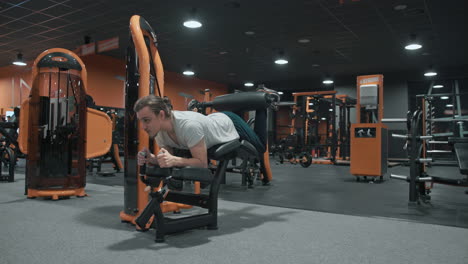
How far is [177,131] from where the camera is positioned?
2.20 m

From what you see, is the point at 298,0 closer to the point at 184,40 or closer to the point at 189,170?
the point at 184,40

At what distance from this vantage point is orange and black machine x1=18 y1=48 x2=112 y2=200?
3877 millimetres

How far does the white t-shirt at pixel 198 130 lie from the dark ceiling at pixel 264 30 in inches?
183

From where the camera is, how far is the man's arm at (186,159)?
6.68 ft

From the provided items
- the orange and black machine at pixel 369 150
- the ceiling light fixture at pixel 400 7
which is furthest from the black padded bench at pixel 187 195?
the ceiling light fixture at pixel 400 7

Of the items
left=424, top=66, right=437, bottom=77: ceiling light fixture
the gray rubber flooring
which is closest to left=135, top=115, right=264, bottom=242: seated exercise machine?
the gray rubber flooring

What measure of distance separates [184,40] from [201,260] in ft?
25.7

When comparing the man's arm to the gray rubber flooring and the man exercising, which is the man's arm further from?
the gray rubber flooring

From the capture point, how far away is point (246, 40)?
8.98 m

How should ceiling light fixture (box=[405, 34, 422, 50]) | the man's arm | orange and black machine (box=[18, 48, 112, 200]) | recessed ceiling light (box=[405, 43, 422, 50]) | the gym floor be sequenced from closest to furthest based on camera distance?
1. the gym floor
2. the man's arm
3. orange and black machine (box=[18, 48, 112, 200])
4. ceiling light fixture (box=[405, 34, 422, 50])
5. recessed ceiling light (box=[405, 43, 422, 50])

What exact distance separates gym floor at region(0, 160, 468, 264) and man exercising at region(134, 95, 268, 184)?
0.52 meters

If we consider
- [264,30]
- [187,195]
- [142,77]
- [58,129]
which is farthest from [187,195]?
[264,30]

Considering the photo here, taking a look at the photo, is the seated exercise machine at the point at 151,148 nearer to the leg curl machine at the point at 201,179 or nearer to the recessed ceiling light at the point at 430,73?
Result: the leg curl machine at the point at 201,179

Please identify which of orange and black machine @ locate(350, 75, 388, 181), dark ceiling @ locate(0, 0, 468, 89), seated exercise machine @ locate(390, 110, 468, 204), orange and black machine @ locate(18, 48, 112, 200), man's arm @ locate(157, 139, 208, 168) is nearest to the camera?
man's arm @ locate(157, 139, 208, 168)
